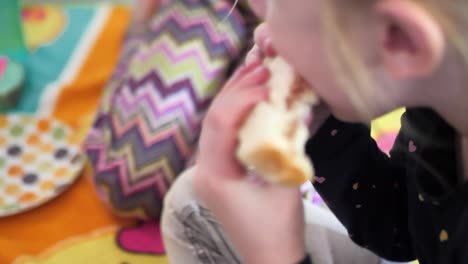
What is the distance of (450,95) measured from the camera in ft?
1.32

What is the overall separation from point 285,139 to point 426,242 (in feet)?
0.65

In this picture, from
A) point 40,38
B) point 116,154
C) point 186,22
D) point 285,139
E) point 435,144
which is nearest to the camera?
point 285,139

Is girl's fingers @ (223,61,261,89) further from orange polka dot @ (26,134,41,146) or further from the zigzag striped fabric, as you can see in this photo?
orange polka dot @ (26,134,41,146)

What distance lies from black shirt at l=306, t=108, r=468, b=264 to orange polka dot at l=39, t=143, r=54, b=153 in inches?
24.9

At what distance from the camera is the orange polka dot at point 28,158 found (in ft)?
3.42

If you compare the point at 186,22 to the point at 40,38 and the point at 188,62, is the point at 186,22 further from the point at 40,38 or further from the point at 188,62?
the point at 40,38

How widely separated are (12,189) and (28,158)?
0.08 metres

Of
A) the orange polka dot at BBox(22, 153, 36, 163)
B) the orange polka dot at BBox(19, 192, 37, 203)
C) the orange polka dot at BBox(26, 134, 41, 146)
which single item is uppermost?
the orange polka dot at BBox(26, 134, 41, 146)

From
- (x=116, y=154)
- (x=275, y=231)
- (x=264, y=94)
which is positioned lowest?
(x=116, y=154)

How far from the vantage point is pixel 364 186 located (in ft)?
1.91

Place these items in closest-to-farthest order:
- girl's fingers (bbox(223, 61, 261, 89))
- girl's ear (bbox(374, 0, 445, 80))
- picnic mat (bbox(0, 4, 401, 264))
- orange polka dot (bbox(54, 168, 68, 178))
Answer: girl's ear (bbox(374, 0, 445, 80)) < girl's fingers (bbox(223, 61, 261, 89)) < picnic mat (bbox(0, 4, 401, 264)) < orange polka dot (bbox(54, 168, 68, 178))

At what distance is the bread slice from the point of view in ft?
1.25

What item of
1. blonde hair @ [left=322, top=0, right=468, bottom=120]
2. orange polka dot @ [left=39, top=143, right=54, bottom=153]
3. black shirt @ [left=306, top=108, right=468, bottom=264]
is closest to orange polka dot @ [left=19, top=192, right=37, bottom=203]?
orange polka dot @ [left=39, top=143, right=54, bottom=153]

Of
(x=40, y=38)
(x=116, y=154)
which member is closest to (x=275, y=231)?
(x=116, y=154)
